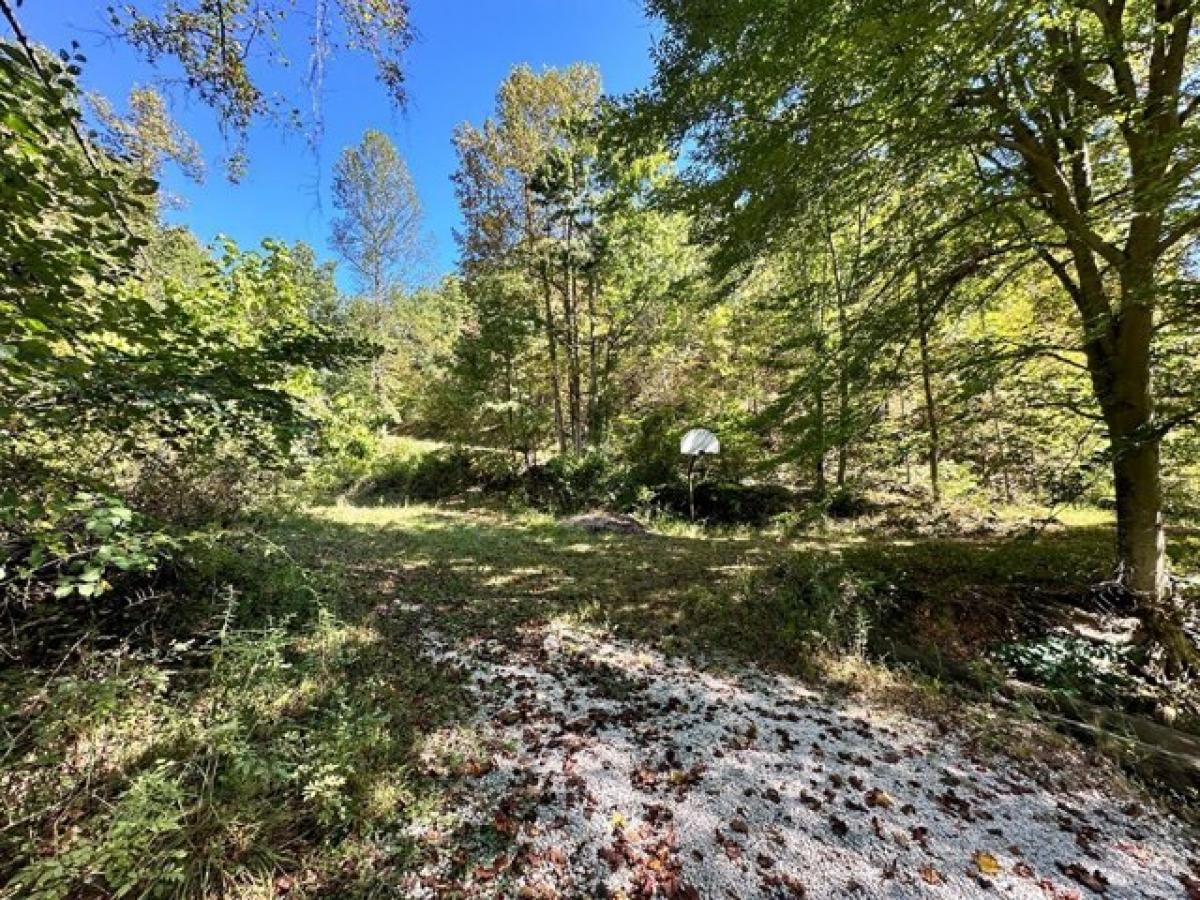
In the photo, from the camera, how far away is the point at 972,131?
11.8 feet

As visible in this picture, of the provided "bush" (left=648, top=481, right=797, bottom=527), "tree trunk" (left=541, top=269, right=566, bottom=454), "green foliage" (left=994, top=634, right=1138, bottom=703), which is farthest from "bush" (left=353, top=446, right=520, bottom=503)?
"green foliage" (left=994, top=634, right=1138, bottom=703)

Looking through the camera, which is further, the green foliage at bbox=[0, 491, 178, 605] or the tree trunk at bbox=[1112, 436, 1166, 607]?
the tree trunk at bbox=[1112, 436, 1166, 607]

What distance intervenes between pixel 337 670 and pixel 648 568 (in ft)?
13.1

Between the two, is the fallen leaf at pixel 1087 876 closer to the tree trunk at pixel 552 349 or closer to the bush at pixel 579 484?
the bush at pixel 579 484

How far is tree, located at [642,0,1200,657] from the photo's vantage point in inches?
111

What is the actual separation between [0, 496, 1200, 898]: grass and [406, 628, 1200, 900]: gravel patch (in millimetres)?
171

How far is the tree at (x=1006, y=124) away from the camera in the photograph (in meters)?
2.83

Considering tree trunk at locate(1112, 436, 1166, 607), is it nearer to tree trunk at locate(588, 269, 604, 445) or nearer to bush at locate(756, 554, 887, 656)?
bush at locate(756, 554, 887, 656)

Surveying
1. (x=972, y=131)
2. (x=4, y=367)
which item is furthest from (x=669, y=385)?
(x=4, y=367)

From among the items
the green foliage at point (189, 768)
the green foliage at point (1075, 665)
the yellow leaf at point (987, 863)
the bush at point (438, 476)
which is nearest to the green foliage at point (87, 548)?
the green foliage at point (189, 768)

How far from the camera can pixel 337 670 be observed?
10.6 ft

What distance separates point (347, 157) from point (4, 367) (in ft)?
59.2

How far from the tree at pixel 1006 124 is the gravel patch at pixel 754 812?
252 centimetres

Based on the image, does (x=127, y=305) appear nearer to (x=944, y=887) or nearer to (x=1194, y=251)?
(x=944, y=887)
